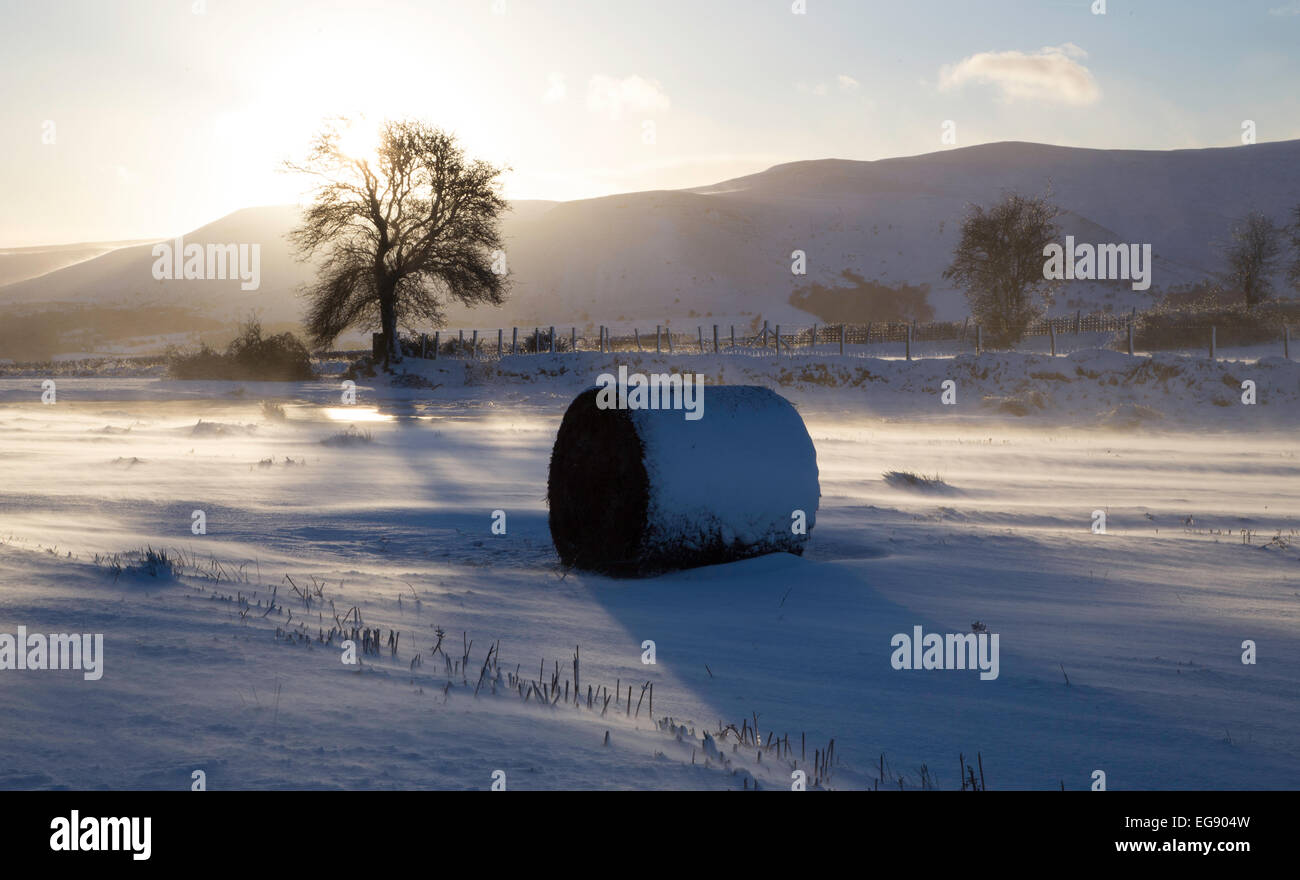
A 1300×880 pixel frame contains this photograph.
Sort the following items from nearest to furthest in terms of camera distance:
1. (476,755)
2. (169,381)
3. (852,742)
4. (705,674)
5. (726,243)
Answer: (476,755)
(852,742)
(705,674)
(169,381)
(726,243)

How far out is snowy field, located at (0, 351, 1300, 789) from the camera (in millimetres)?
3178

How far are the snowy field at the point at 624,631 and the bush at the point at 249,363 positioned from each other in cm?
2389

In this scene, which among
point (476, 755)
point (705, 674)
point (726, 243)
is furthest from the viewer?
point (726, 243)

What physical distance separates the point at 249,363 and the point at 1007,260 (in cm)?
3221

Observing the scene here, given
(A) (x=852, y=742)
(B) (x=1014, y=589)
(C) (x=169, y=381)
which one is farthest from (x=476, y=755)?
(C) (x=169, y=381)

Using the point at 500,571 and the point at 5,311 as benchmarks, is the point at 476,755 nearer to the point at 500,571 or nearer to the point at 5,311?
the point at 500,571

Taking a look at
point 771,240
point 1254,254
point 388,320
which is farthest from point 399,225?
point 771,240

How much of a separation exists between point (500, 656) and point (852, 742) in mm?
1821

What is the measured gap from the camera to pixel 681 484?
6805 mm

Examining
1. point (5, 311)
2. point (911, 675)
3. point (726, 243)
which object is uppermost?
point (726, 243)

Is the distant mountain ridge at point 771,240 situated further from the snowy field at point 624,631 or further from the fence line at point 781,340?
the snowy field at point 624,631

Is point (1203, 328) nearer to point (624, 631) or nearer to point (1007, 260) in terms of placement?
point (1007, 260)

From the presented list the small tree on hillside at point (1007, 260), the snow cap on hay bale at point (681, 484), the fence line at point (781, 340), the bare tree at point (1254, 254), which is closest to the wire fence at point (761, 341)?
the fence line at point (781, 340)

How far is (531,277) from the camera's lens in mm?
87375
